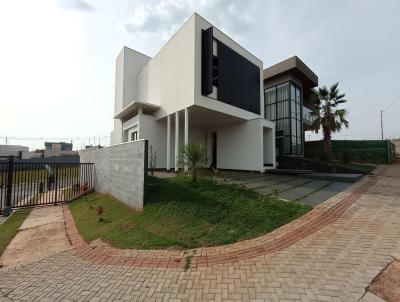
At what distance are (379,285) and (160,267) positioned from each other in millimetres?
3231

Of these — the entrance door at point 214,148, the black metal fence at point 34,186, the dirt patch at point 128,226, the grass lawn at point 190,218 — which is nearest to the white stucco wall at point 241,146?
the entrance door at point 214,148

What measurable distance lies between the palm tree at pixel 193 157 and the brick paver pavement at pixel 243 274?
3888 mm

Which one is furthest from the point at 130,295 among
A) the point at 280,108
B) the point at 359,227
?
the point at 280,108

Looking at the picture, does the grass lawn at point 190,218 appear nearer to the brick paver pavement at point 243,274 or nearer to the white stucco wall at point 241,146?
the brick paver pavement at point 243,274

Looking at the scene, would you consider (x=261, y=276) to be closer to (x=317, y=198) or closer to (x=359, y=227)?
(x=359, y=227)

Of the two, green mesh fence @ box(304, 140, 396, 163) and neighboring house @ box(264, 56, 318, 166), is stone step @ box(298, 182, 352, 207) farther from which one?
green mesh fence @ box(304, 140, 396, 163)

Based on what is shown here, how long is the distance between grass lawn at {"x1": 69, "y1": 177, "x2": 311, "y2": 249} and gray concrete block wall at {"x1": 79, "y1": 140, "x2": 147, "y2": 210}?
18.6 inches

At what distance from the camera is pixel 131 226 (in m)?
5.85

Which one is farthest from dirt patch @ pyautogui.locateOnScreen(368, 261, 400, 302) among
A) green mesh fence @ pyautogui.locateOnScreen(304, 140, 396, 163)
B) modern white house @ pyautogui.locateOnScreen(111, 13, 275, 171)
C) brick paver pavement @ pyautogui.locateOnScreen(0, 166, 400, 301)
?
green mesh fence @ pyautogui.locateOnScreen(304, 140, 396, 163)

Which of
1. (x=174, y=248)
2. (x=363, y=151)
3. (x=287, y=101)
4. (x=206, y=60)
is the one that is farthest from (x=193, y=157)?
(x=363, y=151)

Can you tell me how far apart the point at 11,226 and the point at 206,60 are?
38.4 ft

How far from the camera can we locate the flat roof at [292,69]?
1833cm

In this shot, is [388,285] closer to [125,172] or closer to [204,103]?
[125,172]

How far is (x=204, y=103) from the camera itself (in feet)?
41.2
